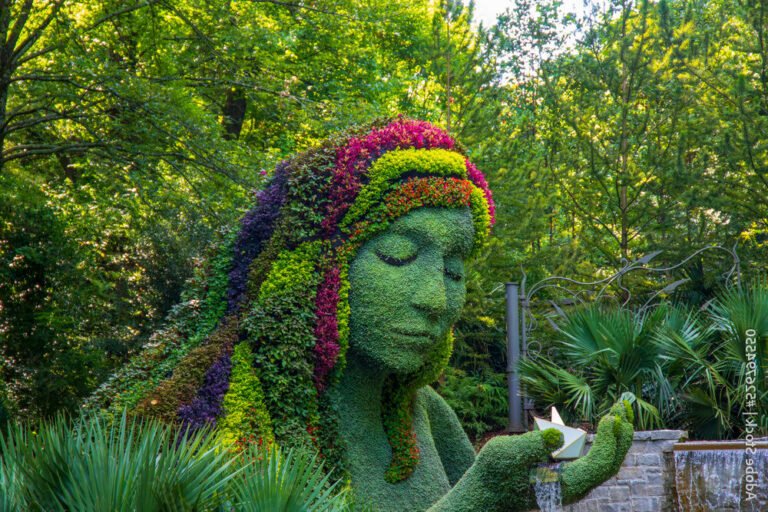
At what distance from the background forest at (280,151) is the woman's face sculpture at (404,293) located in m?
5.45

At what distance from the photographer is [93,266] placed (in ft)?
40.0

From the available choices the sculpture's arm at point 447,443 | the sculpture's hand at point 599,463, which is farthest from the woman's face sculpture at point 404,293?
the sculpture's hand at point 599,463

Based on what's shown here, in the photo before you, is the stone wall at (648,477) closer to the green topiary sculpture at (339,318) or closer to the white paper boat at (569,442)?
the green topiary sculpture at (339,318)

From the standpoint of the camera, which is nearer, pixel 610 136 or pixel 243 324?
pixel 243 324

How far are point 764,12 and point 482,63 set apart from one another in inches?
185

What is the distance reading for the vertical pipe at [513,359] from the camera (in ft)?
35.0

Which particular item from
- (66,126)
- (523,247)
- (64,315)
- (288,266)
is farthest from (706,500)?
(66,126)

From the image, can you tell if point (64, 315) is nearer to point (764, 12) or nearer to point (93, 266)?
point (93, 266)

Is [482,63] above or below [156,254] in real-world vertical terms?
above

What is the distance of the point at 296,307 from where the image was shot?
5.62 metres

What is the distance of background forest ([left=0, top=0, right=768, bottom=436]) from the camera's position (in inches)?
450

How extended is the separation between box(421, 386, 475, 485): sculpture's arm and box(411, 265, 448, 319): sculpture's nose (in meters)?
1.31

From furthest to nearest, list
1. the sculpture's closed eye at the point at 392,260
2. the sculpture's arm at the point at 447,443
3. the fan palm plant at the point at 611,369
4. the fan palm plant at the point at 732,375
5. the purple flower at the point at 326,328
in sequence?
the fan palm plant at the point at 611,369, the fan palm plant at the point at 732,375, the sculpture's arm at the point at 447,443, the sculpture's closed eye at the point at 392,260, the purple flower at the point at 326,328

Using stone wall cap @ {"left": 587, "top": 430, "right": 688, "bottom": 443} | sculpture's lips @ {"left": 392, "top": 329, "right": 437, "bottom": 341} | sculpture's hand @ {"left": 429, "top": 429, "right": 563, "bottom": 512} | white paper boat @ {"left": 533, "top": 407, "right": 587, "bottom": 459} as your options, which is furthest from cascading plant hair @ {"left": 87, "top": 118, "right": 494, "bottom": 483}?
stone wall cap @ {"left": 587, "top": 430, "right": 688, "bottom": 443}
